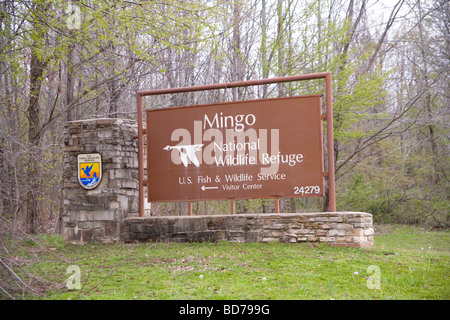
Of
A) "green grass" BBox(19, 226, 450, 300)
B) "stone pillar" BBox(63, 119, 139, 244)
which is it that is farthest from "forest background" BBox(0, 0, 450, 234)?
"green grass" BBox(19, 226, 450, 300)

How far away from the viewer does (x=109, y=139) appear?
29.4 ft

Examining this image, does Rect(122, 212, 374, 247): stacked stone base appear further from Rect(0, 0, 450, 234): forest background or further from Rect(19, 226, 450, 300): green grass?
Rect(0, 0, 450, 234): forest background

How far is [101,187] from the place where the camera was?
8922 mm

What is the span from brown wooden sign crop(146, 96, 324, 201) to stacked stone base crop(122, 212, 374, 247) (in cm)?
48

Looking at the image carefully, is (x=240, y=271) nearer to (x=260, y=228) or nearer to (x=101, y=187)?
(x=260, y=228)

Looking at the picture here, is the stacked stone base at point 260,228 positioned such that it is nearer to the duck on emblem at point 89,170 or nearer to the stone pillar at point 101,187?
the stone pillar at point 101,187

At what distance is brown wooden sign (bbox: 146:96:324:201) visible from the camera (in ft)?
27.5

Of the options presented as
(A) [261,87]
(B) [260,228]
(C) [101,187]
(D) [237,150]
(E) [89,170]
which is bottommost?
(B) [260,228]

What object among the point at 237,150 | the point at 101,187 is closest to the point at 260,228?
the point at 237,150

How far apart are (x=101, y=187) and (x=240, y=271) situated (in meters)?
4.00

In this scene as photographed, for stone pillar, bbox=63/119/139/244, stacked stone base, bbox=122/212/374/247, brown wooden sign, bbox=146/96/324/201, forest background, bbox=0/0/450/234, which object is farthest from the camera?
forest background, bbox=0/0/450/234

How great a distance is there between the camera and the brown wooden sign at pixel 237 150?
8.37 metres
